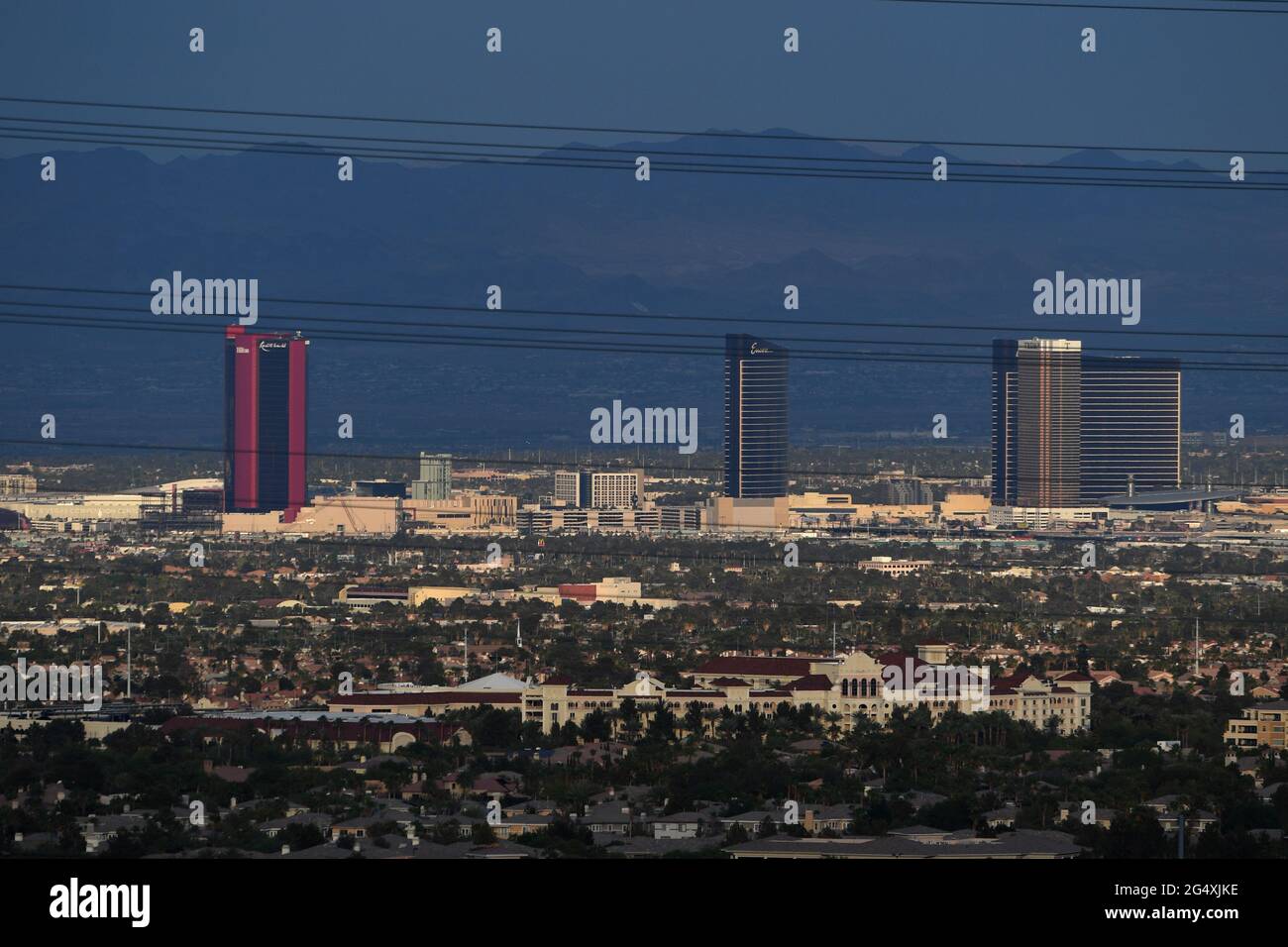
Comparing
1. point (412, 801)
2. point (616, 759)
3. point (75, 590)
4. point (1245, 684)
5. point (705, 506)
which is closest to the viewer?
point (412, 801)

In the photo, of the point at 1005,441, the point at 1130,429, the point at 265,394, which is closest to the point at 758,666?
the point at 1005,441

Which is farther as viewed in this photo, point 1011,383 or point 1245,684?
point 1011,383

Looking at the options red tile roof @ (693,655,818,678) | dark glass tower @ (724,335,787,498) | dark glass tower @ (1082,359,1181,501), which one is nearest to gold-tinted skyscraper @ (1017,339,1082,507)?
dark glass tower @ (1082,359,1181,501)

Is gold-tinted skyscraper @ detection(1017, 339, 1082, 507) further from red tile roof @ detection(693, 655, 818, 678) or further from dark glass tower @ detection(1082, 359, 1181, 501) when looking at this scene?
red tile roof @ detection(693, 655, 818, 678)

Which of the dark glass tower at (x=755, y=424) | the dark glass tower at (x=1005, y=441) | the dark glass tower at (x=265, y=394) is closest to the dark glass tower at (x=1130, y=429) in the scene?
the dark glass tower at (x=1005, y=441)

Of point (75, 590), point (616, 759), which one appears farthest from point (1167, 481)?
point (616, 759)

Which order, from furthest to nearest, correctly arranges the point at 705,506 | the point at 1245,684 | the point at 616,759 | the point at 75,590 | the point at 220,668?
1. the point at 705,506
2. the point at 75,590
3. the point at 220,668
4. the point at 1245,684
5. the point at 616,759

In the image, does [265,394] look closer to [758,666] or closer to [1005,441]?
[1005,441]

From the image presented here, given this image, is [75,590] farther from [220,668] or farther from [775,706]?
[775,706]

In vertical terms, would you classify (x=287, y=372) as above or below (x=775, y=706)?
above
